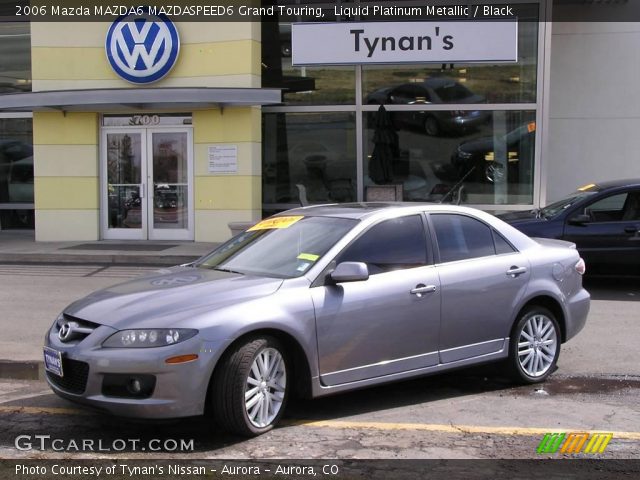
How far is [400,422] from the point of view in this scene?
5.19 meters

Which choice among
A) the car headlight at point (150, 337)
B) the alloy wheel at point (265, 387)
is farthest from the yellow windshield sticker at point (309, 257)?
the car headlight at point (150, 337)

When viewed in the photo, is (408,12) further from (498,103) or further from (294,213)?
(294,213)

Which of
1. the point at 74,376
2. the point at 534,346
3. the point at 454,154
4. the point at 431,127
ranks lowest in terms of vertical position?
the point at 534,346

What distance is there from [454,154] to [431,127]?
787 mm

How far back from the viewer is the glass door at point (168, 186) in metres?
15.3

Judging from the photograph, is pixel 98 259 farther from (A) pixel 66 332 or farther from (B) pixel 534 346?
(B) pixel 534 346

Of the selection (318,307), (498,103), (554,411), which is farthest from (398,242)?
(498,103)

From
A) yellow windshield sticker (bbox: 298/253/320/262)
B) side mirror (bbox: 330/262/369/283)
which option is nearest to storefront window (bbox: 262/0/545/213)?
yellow windshield sticker (bbox: 298/253/320/262)

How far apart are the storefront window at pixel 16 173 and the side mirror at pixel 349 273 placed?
47.0 feet

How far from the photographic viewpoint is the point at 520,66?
50.9 feet

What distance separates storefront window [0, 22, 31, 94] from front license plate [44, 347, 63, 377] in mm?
14021

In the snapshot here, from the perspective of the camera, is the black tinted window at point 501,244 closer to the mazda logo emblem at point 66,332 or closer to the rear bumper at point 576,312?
the rear bumper at point 576,312

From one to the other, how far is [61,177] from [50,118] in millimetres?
1268

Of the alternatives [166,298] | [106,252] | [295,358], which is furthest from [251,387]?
[106,252]
